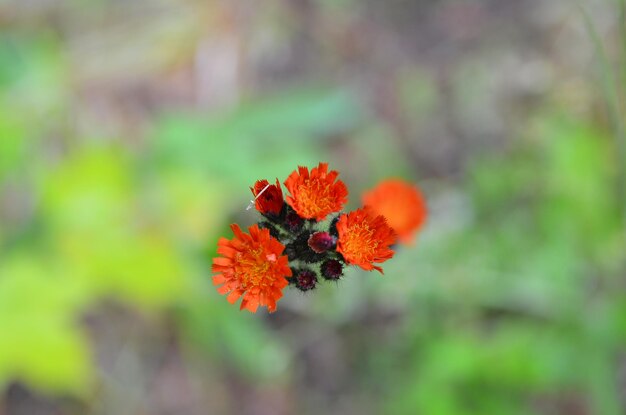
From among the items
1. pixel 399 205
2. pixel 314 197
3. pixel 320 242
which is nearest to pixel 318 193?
pixel 314 197

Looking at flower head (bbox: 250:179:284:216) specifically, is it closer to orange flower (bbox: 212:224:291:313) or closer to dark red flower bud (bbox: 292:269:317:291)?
orange flower (bbox: 212:224:291:313)

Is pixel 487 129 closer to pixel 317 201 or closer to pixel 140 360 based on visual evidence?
pixel 140 360

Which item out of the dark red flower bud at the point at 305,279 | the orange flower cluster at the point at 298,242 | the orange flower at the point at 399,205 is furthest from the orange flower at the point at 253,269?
the orange flower at the point at 399,205

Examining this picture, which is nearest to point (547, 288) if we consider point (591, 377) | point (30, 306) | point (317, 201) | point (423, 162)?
point (591, 377)

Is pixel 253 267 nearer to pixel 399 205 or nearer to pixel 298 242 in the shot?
pixel 298 242

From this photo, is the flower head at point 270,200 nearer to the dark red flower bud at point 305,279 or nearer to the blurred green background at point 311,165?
the dark red flower bud at point 305,279

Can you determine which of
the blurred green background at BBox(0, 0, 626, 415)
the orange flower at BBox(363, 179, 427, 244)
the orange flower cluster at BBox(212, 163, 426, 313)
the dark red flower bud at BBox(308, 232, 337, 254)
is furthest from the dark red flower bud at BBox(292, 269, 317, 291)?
the blurred green background at BBox(0, 0, 626, 415)
